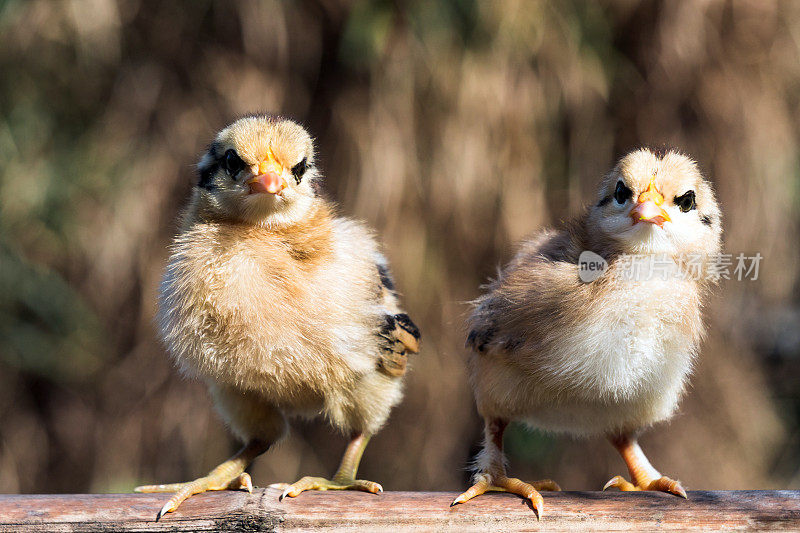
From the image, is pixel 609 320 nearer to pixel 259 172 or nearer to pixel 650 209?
pixel 650 209

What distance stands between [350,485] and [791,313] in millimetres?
2695

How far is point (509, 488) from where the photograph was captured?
1579 millimetres

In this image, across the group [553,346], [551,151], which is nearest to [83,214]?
[551,151]

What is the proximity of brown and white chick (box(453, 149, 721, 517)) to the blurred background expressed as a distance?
1478 millimetres

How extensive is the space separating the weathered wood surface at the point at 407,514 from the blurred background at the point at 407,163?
1.68 metres

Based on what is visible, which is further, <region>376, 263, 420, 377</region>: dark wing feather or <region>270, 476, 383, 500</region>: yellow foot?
<region>376, 263, 420, 377</region>: dark wing feather

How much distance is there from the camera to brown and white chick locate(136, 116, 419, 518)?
5.22 feet

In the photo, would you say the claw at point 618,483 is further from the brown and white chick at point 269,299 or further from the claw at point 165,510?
the claw at point 165,510

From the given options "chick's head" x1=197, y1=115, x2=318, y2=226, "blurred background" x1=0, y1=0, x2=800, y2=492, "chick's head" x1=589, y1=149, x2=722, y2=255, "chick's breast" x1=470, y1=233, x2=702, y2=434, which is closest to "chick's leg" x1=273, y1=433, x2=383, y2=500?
"chick's breast" x1=470, y1=233, x2=702, y2=434

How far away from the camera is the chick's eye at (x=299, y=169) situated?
1.61 meters

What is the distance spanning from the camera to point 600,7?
3.32m

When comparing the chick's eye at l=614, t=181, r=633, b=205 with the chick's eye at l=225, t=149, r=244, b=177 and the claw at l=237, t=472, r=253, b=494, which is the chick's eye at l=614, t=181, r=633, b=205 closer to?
the chick's eye at l=225, t=149, r=244, b=177

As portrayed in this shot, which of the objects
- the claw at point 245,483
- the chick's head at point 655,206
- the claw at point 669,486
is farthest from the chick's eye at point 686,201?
the claw at point 245,483

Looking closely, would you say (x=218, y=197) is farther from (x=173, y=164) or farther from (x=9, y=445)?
(x=9, y=445)
